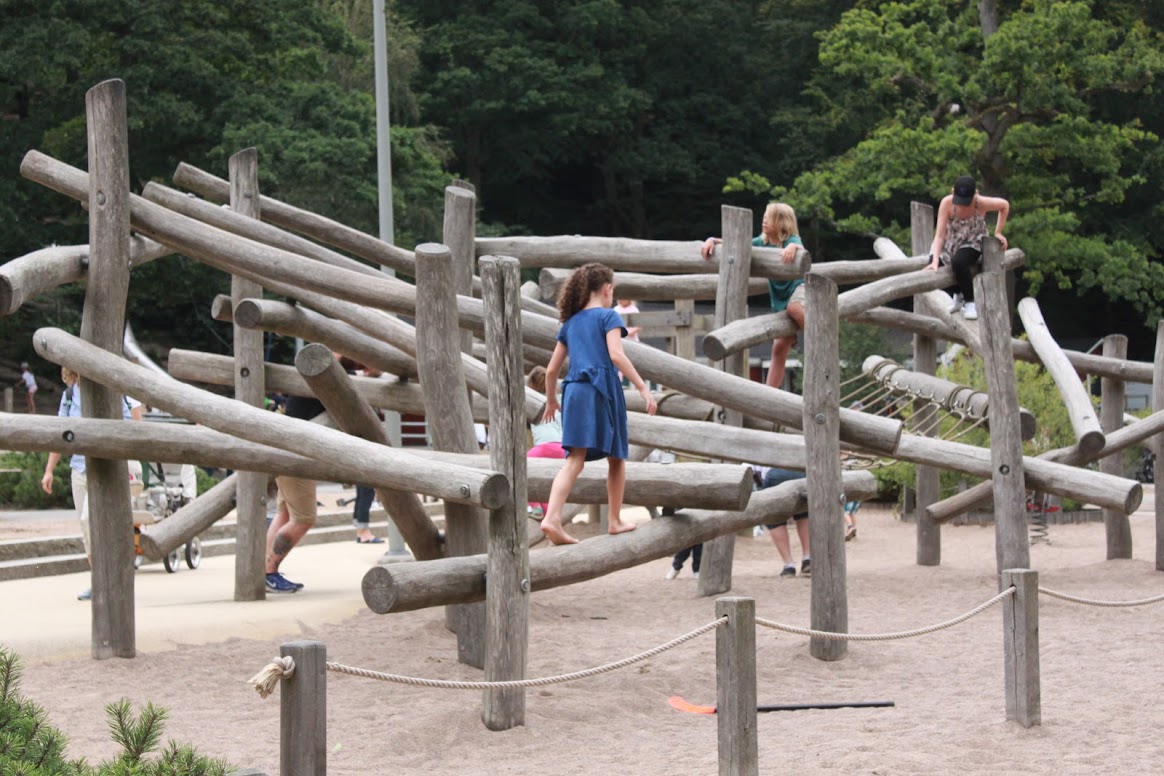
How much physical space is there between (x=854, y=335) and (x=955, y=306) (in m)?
13.8

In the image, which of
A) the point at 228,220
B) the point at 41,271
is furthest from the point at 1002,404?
the point at 41,271

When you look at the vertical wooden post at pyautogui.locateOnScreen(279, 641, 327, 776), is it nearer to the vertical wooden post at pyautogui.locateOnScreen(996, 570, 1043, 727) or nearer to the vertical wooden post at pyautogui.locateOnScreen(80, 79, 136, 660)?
the vertical wooden post at pyautogui.locateOnScreen(996, 570, 1043, 727)

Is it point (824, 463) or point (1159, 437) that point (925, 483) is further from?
point (824, 463)

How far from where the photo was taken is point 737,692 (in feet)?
18.4

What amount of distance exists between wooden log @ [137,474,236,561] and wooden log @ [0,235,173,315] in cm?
216

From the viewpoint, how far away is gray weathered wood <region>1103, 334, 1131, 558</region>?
Answer: 1296 centimetres

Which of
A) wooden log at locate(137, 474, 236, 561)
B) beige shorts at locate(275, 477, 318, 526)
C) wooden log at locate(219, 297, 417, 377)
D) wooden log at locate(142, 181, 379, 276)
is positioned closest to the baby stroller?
wooden log at locate(137, 474, 236, 561)

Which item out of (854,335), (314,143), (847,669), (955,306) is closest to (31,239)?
(314,143)

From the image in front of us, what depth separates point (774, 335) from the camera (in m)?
9.64

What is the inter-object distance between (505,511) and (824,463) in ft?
8.02

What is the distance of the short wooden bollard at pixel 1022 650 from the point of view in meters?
6.75

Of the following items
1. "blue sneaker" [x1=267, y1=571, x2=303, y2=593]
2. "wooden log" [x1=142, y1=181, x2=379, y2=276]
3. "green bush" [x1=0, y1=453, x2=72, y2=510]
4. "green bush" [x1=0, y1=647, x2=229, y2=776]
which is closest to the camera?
"green bush" [x1=0, y1=647, x2=229, y2=776]

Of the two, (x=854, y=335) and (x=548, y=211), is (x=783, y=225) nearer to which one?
(x=854, y=335)

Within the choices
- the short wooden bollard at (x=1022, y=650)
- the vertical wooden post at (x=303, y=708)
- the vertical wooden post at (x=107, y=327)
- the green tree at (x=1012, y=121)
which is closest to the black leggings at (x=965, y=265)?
the short wooden bollard at (x=1022, y=650)
